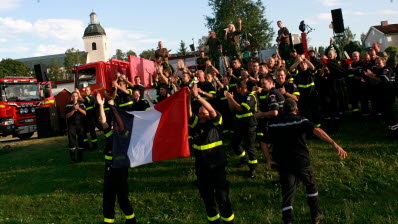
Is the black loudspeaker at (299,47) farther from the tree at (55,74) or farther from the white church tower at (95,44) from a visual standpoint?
the white church tower at (95,44)

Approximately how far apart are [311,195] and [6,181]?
872 cm

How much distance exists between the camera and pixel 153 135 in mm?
6078

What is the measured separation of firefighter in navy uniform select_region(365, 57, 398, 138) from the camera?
9.03m

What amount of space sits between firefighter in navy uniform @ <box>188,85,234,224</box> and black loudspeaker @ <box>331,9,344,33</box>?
31.8 ft

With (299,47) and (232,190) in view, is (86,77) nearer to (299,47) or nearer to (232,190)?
(299,47)

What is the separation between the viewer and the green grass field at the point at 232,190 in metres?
6.54

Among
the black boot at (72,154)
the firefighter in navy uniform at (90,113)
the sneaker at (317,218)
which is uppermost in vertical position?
the firefighter in navy uniform at (90,113)

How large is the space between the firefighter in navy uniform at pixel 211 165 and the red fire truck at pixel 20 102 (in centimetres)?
1389

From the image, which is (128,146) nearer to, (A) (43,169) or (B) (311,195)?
(B) (311,195)

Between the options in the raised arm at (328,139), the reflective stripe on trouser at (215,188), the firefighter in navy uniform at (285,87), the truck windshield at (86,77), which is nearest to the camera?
the raised arm at (328,139)

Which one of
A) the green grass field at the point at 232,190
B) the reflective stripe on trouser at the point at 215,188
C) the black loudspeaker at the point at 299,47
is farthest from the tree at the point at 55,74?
the reflective stripe on trouser at the point at 215,188

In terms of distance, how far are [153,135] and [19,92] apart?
15494 millimetres

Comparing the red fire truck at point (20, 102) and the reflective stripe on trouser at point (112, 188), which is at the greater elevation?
the red fire truck at point (20, 102)

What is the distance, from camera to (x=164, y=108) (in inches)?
244
